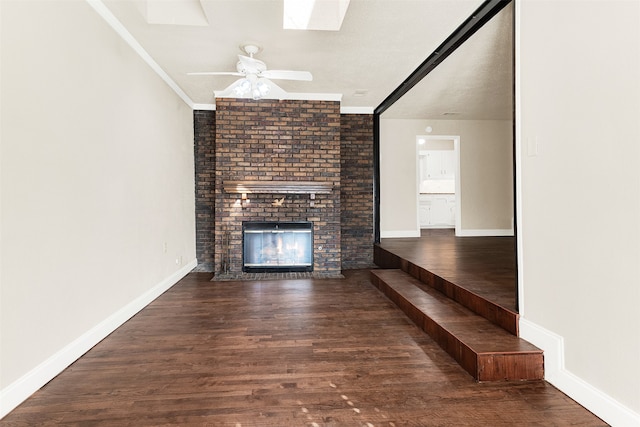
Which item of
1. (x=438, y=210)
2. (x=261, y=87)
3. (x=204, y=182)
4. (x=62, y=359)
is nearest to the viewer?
(x=62, y=359)

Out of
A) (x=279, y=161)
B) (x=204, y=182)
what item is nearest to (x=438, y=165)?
(x=279, y=161)

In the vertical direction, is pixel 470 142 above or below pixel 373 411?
above

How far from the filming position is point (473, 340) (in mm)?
2160

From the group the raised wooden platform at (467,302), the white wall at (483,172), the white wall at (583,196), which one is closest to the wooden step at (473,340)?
the raised wooden platform at (467,302)

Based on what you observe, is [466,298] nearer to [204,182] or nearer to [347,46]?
[347,46]

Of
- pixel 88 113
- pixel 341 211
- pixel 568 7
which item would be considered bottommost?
pixel 341 211

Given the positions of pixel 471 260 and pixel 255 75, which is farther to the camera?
pixel 471 260

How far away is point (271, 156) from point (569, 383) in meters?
4.16

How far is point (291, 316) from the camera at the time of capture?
3.12 meters

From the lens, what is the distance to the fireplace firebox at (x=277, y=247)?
4.93 metres

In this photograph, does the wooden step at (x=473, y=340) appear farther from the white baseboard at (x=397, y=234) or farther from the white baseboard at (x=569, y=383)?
the white baseboard at (x=397, y=234)

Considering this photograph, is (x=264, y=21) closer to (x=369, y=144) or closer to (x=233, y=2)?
(x=233, y=2)

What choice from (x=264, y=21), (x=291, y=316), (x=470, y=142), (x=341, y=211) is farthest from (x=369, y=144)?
(x=291, y=316)

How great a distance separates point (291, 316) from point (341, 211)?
9.19 ft
